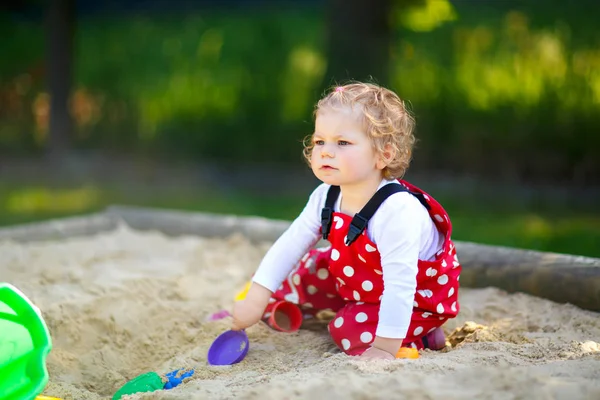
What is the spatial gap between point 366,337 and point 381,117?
64 centimetres

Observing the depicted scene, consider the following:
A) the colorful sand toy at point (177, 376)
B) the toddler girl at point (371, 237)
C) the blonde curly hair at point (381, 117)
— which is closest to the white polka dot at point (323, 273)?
the toddler girl at point (371, 237)

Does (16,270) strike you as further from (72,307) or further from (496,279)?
(496,279)

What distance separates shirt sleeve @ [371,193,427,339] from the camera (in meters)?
2.05

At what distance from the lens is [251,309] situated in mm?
2344

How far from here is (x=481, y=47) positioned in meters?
6.57

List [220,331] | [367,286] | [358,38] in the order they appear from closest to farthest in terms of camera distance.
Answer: [367,286], [220,331], [358,38]

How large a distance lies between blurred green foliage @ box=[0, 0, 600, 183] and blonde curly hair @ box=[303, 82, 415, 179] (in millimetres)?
4167

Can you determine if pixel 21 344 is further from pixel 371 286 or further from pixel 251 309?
pixel 371 286

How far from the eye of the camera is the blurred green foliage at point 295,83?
623cm

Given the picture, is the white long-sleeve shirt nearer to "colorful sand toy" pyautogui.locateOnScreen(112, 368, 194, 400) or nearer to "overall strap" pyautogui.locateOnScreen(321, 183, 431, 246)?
"overall strap" pyautogui.locateOnScreen(321, 183, 431, 246)

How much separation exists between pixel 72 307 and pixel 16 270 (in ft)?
2.06


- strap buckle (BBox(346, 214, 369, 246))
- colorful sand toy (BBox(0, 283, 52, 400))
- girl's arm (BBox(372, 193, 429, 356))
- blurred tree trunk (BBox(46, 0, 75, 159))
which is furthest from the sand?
blurred tree trunk (BBox(46, 0, 75, 159))

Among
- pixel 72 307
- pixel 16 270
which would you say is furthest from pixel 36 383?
pixel 16 270

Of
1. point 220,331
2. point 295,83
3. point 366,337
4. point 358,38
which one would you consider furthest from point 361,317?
point 295,83
